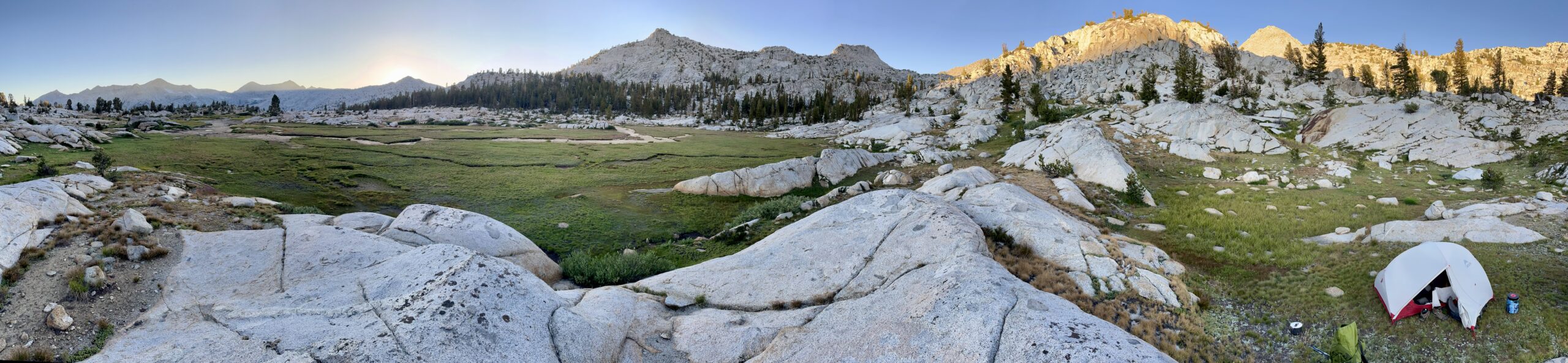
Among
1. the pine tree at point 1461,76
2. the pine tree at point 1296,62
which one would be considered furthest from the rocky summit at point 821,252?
the pine tree at point 1296,62

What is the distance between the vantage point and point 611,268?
603 inches

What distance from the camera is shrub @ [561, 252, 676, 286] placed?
49.4ft

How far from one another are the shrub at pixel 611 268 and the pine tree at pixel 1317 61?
273ft

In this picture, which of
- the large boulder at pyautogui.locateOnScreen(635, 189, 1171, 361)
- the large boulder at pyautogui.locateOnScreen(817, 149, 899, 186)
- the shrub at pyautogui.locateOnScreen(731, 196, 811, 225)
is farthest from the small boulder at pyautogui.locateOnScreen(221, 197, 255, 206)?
the large boulder at pyautogui.locateOnScreen(817, 149, 899, 186)

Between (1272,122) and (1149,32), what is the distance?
345ft

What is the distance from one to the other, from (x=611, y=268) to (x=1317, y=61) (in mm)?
87448

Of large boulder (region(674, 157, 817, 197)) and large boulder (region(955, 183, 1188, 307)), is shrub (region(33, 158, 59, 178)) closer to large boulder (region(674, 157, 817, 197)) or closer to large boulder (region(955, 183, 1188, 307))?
large boulder (region(674, 157, 817, 197))

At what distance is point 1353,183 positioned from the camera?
26.8m

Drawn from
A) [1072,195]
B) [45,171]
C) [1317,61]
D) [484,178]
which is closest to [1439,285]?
[1072,195]

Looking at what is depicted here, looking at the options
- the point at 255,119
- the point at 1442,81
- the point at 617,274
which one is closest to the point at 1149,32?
the point at 1442,81

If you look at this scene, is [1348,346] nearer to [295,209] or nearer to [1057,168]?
[1057,168]

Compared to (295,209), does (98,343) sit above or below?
below

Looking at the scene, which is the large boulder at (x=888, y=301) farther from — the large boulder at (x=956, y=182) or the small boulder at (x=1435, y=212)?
the small boulder at (x=1435, y=212)

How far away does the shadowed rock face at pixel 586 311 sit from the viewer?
755 cm
